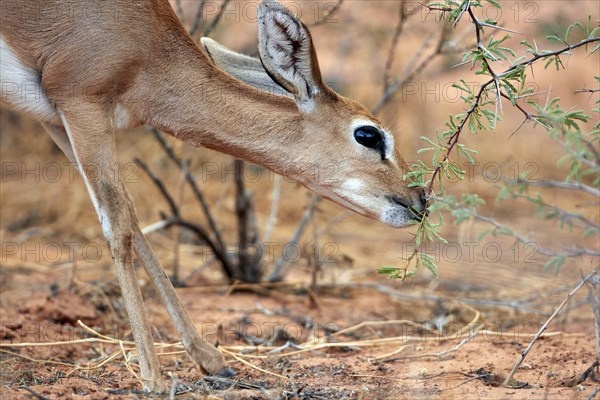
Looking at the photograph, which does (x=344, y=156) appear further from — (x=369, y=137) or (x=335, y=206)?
(x=335, y=206)

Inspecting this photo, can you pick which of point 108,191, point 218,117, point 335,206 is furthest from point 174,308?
point 335,206

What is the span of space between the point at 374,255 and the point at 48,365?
4.57m

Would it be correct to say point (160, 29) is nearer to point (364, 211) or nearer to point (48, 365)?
point (364, 211)

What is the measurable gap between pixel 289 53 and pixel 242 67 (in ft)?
2.04

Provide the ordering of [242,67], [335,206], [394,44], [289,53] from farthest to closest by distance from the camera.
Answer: [335,206] → [394,44] → [242,67] → [289,53]

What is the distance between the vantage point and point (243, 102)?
15.7ft

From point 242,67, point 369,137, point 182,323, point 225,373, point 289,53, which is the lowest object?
point 225,373

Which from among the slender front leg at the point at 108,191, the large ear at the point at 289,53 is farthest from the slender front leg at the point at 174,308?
the large ear at the point at 289,53

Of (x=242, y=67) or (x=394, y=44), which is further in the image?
(x=394, y=44)

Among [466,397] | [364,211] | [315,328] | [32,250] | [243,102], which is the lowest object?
[32,250]

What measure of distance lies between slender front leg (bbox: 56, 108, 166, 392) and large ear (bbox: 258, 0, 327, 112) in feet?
3.26

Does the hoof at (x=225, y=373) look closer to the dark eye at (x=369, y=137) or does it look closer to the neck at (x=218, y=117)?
the neck at (x=218, y=117)

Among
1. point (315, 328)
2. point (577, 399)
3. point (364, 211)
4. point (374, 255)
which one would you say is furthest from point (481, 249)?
point (577, 399)

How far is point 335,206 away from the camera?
403 inches
